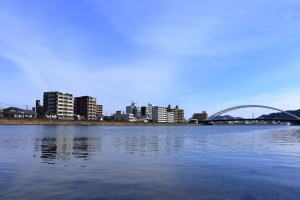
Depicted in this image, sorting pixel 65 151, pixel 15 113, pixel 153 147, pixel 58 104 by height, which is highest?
pixel 58 104

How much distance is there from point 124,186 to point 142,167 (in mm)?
4641

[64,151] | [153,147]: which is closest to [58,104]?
[153,147]

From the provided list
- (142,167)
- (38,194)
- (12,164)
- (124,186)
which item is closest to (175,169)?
(142,167)

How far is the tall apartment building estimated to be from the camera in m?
174

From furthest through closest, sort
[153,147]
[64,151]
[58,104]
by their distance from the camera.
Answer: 1. [58,104]
2. [153,147]
3. [64,151]

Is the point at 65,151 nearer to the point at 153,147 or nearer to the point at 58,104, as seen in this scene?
the point at 153,147

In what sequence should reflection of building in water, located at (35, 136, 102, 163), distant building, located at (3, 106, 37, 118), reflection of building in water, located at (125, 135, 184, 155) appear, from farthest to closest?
distant building, located at (3, 106, 37, 118), reflection of building in water, located at (125, 135, 184, 155), reflection of building in water, located at (35, 136, 102, 163)

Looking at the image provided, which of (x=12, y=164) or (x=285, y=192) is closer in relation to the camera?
(x=285, y=192)

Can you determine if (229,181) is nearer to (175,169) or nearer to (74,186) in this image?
(175,169)

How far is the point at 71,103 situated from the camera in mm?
184000

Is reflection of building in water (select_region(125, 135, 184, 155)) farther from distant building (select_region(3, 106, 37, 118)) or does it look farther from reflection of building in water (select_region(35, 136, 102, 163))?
distant building (select_region(3, 106, 37, 118))

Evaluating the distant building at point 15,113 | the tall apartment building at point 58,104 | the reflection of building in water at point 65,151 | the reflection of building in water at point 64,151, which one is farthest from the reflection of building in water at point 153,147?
the tall apartment building at point 58,104

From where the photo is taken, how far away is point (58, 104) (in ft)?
572

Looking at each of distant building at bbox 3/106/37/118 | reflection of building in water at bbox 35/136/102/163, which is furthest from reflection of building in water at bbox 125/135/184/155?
distant building at bbox 3/106/37/118
